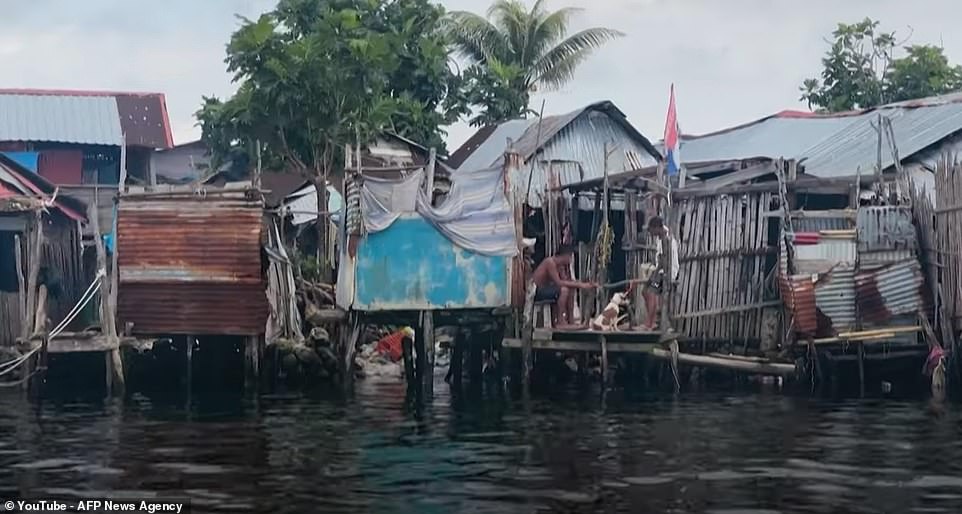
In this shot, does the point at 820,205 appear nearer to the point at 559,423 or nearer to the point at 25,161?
the point at 559,423

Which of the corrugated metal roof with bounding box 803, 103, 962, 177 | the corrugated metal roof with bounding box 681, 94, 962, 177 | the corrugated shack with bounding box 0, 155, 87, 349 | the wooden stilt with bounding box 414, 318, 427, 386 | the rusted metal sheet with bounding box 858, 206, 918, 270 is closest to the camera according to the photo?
the rusted metal sheet with bounding box 858, 206, 918, 270

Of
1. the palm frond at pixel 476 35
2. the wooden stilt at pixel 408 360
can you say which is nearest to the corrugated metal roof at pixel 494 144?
the palm frond at pixel 476 35

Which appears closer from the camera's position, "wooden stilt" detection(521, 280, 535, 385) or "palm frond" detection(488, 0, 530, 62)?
"wooden stilt" detection(521, 280, 535, 385)

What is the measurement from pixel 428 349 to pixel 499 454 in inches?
293

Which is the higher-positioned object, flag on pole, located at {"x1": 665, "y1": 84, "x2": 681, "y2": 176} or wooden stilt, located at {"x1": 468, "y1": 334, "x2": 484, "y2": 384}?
flag on pole, located at {"x1": 665, "y1": 84, "x2": 681, "y2": 176}

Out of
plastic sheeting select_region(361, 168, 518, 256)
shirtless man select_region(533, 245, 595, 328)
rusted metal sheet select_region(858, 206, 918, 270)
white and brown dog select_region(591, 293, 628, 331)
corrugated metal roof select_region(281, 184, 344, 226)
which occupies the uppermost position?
corrugated metal roof select_region(281, 184, 344, 226)

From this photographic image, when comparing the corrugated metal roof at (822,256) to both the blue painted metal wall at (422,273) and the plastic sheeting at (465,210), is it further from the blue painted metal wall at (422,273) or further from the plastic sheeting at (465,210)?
the blue painted metal wall at (422,273)

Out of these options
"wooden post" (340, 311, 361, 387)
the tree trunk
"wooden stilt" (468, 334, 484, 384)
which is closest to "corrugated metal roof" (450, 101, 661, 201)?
the tree trunk

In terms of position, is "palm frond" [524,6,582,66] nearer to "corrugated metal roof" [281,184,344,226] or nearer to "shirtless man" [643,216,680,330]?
"corrugated metal roof" [281,184,344,226]

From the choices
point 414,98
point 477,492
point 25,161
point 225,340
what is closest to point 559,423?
point 477,492

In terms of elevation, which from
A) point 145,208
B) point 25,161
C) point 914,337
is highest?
point 25,161

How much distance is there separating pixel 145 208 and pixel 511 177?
18.2ft

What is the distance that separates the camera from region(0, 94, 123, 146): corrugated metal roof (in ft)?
121

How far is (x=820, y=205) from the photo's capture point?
2412 cm
